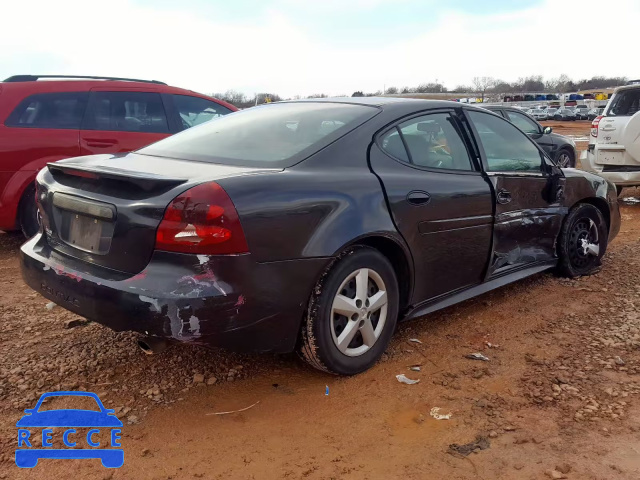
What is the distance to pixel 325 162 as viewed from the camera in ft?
10.1

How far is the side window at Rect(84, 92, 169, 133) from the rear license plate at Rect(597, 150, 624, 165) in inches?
255

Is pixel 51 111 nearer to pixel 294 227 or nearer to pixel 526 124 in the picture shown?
pixel 294 227

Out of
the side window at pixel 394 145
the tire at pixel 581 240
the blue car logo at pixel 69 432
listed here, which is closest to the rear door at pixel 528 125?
the tire at pixel 581 240

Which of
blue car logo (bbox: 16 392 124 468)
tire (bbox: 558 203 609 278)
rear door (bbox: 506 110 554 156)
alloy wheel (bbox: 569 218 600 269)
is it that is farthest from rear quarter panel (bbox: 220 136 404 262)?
rear door (bbox: 506 110 554 156)

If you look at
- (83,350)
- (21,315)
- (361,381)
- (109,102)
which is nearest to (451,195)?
(361,381)

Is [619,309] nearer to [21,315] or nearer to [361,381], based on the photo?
[361,381]

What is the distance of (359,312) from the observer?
10.2 ft

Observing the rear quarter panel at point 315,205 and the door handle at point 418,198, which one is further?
the door handle at point 418,198

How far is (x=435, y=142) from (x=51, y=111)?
4061 millimetres

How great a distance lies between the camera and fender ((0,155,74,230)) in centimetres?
538

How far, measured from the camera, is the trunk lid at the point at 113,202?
2.62m

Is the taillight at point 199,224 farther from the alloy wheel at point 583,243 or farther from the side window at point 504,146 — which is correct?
the alloy wheel at point 583,243

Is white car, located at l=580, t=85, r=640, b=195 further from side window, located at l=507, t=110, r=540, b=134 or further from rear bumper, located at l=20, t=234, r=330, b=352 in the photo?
rear bumper, located at l=20, t=234, r=330, b=352

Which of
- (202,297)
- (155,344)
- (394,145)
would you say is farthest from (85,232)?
(394,145)
